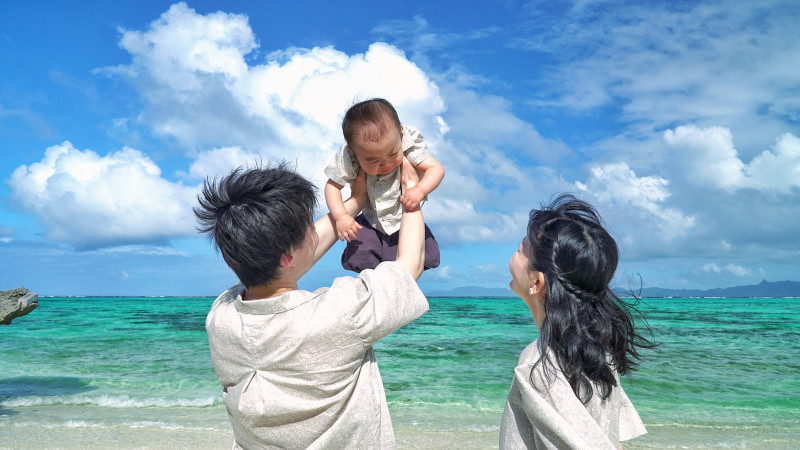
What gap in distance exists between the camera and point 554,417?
1.51 m

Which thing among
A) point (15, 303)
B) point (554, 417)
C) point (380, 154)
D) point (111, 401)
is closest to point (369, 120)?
point (380, 154)

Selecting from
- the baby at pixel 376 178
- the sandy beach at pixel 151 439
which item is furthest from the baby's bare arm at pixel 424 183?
the sandy beach at pixel 151 439

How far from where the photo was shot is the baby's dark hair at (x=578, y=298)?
167 cm

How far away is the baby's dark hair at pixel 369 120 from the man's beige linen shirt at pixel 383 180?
5cm

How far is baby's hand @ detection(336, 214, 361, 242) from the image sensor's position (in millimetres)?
1892

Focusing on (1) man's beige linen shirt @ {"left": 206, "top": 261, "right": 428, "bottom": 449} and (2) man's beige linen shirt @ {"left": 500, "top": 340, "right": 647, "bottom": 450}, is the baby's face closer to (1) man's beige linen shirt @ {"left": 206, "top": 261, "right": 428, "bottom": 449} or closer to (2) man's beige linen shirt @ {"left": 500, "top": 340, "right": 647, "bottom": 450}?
(1) man's beige linen shirt @ {"left": 206, "top": 261, "right": 428, "bottom": 449}

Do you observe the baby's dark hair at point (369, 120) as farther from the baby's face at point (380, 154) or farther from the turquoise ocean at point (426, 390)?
Answer: the turquoise ocean at point (426, 390)

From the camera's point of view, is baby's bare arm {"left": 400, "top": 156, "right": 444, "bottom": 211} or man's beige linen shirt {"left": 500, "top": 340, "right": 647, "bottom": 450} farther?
baby's bare arm {"left": 400, "top": 156, "right": 444, "bottom": 211}

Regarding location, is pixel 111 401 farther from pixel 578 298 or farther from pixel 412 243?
pixel 578 298

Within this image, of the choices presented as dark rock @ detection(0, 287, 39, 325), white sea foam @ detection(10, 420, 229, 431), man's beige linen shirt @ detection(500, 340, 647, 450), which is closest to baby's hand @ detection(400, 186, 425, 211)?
man's beige linen shirt @ detection(500, 340, 647, 450)

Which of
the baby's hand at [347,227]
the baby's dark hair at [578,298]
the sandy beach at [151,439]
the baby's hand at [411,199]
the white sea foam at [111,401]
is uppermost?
the baby's hand at [411,199]

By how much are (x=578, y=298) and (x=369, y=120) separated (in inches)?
34.5

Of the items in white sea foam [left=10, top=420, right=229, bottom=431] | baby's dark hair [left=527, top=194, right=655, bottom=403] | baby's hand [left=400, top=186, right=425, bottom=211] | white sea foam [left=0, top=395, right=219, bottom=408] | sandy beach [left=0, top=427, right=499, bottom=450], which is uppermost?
baby's hand [left=400, top=186, right=425, bottom=211]

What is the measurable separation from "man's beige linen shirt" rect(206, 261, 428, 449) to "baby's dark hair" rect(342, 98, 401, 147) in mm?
566
